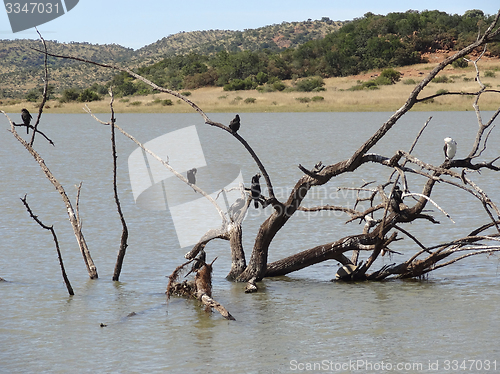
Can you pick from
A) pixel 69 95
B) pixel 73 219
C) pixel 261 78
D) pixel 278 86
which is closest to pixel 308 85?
pixel 278 86

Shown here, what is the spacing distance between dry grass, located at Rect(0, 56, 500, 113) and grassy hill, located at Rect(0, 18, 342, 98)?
33.7 m

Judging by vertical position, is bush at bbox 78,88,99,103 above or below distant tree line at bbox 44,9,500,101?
below

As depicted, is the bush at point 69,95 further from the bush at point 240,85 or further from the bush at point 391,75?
the bush at point 391,75

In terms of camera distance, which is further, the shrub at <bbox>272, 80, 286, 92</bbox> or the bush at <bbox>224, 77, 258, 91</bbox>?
the bush at <bbox>224, 77, 258, 91</bbox>

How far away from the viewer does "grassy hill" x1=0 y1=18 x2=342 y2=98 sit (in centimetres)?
9168

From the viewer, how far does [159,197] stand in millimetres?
16938

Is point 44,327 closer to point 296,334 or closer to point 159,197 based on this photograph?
point 296,334

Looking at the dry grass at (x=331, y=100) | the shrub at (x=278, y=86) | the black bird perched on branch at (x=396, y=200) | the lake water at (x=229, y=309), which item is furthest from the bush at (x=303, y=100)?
the black bird perched on branch at (x=396, y=200)

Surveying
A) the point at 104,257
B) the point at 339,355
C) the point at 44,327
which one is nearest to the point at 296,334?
the point at 339,355

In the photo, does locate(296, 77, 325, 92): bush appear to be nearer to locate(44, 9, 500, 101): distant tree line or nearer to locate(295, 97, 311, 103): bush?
locate(44, 9, 500, 101): distant tree line

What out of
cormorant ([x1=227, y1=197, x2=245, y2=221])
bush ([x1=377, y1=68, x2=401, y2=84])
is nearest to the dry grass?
bush ([x1=377, y1=68, x2=401, y2=84])

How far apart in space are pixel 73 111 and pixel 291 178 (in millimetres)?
36568

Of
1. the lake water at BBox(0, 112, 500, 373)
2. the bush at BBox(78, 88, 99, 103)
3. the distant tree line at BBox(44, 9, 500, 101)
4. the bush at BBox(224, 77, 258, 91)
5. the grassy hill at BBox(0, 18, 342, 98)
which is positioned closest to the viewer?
the lake water at BBox(0, 112, 500, 373)

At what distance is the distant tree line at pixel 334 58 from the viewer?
61.7 metres
